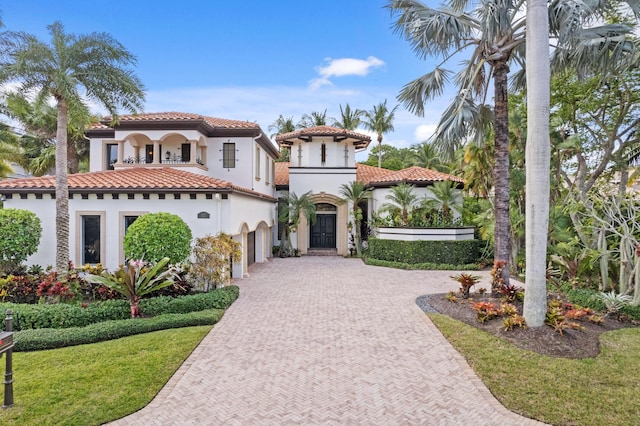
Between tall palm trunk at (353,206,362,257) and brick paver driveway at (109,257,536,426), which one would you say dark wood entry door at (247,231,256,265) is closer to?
tall palm trunk at (353,206,362,257)

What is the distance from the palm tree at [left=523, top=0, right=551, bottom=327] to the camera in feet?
25.3

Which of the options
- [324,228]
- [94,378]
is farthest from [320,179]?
[94,378]

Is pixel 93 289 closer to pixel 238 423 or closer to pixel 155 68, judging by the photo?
pixel 238 423

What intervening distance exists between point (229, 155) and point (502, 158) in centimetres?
1385

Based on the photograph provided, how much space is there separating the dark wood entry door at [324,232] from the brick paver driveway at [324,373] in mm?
13592

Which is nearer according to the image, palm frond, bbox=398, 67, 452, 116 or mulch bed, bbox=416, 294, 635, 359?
mulch bed, bbox=416, 294, 635, 359

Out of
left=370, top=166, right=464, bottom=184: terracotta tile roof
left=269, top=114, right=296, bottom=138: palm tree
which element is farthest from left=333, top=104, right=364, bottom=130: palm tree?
left=370, top=166, right=464, bottom=184: terracotta tile roof

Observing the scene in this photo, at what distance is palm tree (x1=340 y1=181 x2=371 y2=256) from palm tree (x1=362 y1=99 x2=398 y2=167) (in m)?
16.3

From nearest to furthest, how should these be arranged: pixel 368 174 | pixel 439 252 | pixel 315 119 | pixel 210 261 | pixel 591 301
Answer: pixel 591 301 < pixel 210 261 < pixel 439 252 < pixel 368 174 < pixel 315 119

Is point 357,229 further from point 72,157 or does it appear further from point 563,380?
point 72,157

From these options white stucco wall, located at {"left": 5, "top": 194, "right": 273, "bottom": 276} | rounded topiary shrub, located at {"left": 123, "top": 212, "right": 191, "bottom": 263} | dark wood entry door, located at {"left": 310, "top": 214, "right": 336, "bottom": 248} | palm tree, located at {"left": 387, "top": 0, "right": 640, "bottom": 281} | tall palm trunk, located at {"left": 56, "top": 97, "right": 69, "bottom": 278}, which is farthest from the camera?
dark wood entry door, located at {"left": 310, "top": 214, "right": 336, "bottom": 248}

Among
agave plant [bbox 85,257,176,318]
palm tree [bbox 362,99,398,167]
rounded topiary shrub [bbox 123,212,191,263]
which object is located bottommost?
agave plant [bbox 85,257,176,318]

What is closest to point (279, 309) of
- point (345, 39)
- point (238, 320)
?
point (238, 320)

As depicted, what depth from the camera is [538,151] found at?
7707 mm
